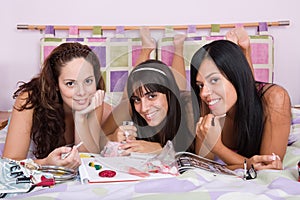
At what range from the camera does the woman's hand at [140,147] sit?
1293 mm

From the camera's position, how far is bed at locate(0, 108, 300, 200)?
1.01m

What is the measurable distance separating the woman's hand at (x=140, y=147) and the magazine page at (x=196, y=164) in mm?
68

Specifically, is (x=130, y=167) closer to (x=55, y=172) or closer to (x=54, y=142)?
(x=55, y=172)

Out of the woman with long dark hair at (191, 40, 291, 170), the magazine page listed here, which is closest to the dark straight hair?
the woman with long dark hair at (191, 40, 291, 170)

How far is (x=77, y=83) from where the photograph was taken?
1336mm

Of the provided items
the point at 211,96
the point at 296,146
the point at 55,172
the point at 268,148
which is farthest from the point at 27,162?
the point at 296,146

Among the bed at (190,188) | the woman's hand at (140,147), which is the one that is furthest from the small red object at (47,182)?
the woman's hand at (140,147)

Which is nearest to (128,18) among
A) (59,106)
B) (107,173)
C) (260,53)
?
(260,53)

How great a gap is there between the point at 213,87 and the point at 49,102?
529 millimetres

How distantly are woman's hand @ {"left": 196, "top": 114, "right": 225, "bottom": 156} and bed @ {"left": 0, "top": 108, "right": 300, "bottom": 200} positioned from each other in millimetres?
138

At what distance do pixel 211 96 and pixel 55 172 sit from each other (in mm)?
484

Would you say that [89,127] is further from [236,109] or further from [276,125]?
[276,125]

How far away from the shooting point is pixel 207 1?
253 centimetres

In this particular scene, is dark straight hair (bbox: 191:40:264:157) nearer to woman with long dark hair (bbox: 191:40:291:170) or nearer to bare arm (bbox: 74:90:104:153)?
woman with long dark hair (bbox: 191:40:291:170)
